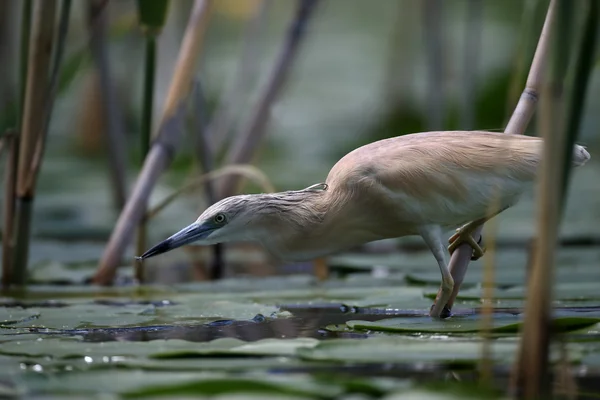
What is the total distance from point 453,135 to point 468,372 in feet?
3.51

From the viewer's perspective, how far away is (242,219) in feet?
11.0

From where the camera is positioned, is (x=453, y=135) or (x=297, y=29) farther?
(x=297, y=29)

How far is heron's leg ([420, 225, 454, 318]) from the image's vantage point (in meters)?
3.25

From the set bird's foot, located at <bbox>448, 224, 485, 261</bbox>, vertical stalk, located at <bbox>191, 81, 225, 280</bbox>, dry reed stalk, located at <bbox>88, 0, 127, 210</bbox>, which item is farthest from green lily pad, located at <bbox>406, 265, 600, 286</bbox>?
dry reed stalk, located at <bbox>88, 0, 127, 210</bbox>

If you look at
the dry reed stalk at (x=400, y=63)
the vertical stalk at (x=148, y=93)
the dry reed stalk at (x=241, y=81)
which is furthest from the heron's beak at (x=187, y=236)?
the dry reed stalk at (x=400, y=63)

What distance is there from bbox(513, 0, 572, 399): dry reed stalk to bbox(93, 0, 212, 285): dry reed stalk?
104 inches

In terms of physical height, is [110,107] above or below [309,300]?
above

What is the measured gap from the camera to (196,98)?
519 centimetres

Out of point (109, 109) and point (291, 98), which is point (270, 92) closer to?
point (109, 109)

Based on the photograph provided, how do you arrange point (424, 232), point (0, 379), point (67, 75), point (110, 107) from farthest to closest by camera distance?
1. point (110, 107)
2. point (67, 75)
3. point (424, 232)
4. point (0, 379)

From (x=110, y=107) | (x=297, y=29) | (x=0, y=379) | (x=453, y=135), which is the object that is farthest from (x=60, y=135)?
(x=0, y=379)

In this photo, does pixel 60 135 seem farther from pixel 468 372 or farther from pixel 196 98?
pixel 468 372

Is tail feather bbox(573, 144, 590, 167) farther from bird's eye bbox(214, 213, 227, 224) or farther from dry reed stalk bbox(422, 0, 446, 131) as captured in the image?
dry reed stalk bbox(422, 0, 446, 131)

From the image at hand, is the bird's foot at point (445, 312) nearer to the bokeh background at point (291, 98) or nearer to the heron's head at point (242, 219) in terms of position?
the heron's head at point (242, 219)
